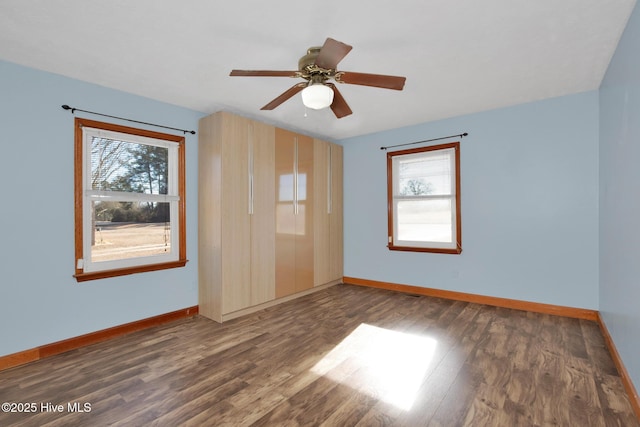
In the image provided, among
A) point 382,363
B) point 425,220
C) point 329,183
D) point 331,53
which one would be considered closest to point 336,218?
point 329,183

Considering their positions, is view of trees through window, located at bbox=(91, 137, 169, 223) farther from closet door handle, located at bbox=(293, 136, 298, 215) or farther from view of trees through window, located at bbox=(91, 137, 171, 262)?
closet door handle, located at bbox=(293, 136, 298, 215)

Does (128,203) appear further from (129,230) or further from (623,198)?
(623,198)

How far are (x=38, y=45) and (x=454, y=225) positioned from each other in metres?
4.91

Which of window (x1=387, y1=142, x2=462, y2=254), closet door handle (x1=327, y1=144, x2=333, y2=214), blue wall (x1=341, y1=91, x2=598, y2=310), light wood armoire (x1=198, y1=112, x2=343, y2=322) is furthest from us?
closet door handle (x1=327, y1=144, x2=333, y2=214)

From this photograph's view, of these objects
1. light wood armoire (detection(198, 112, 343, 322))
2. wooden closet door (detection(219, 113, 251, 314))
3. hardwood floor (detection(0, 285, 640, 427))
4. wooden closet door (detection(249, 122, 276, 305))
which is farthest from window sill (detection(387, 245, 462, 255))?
wooden closet door (detection(219, 113, 251, 314))

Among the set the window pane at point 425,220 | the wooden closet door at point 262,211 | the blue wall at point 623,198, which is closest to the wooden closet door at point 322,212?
the wooden closet door at point 262,211

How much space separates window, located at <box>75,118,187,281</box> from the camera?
2979 millimetres

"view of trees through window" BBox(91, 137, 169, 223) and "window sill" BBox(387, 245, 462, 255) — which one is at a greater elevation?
"view of trees through window" BBox(91, 137, 169, 223)

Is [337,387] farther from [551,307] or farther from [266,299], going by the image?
[551,307]

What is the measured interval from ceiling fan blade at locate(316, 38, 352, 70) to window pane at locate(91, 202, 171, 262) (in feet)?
8.75

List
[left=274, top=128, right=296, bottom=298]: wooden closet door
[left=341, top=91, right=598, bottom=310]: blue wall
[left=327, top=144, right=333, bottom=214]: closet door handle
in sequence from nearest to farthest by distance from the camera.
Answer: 1. [left=341, top=91, right=598, bottom=310]: blue wall
2. [left=274, top=128, right=296, bottom=298]: wooden closet door
3. [left=327, top=144, right=333, bottom=214]: closet door handle

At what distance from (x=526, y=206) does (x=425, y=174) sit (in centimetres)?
141

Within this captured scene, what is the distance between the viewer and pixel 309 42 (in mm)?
2316

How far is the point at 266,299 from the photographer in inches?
158
